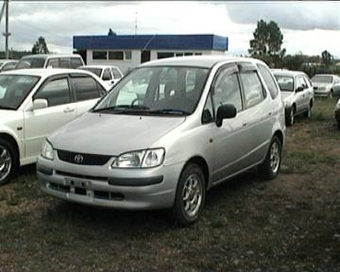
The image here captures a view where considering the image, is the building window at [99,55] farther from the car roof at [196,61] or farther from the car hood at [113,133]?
the car hood at [113,133]

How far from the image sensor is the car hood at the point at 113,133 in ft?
17.9

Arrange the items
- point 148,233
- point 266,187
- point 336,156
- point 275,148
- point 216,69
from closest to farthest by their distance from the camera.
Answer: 1. point 148,233
2. point 216,69
3. point 266,187
4. point 275,148
5. point 336,156

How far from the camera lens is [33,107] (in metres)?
7.89

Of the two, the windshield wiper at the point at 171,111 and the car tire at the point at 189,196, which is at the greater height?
the windshield wiper at the point at 171,111

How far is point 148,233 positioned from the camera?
5.59m

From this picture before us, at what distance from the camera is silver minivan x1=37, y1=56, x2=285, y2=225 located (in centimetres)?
537

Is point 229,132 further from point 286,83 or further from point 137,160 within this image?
point 286,83

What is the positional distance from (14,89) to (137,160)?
3571 millimetres

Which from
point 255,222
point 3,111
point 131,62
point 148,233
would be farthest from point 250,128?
point 131,62

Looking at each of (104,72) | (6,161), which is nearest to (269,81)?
(6,161)

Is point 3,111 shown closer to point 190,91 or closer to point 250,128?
point 190,91

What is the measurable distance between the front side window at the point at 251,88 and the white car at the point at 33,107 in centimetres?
280

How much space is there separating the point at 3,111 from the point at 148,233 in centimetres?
328

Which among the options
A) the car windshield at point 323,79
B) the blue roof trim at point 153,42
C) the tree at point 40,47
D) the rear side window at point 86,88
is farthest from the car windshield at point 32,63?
the tree at point 40,47
